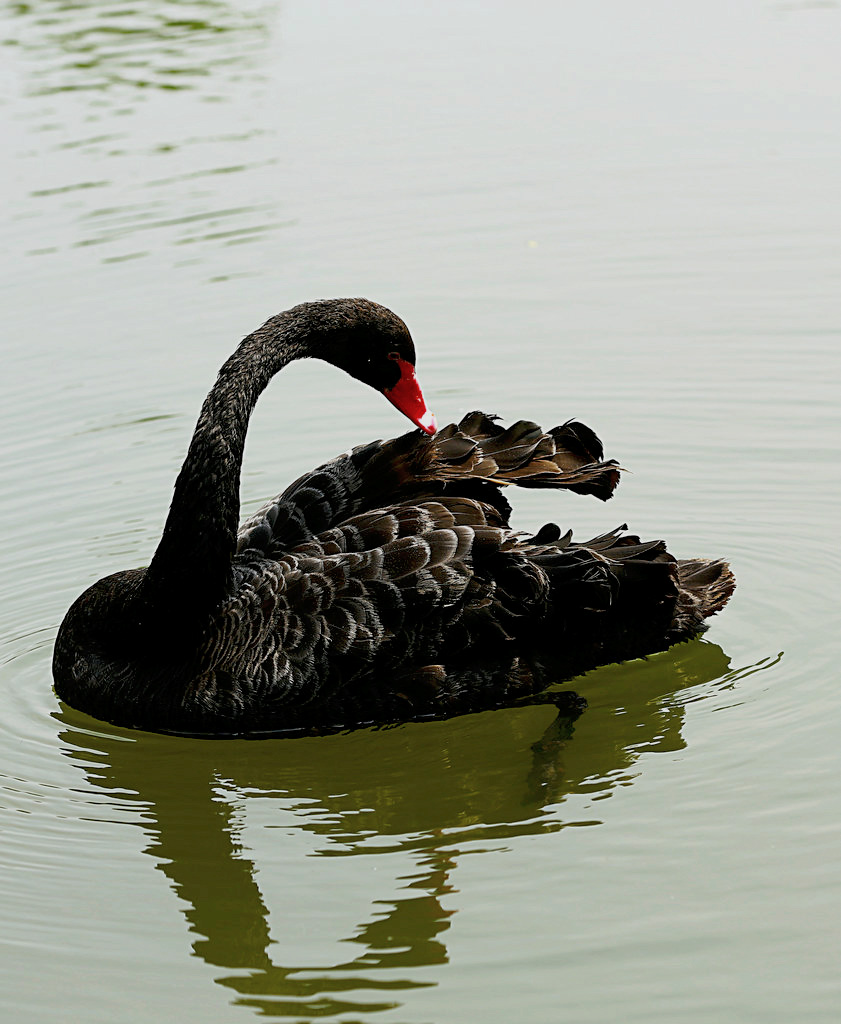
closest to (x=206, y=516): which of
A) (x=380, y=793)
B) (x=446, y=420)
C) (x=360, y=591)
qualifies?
(x=360, y=591)

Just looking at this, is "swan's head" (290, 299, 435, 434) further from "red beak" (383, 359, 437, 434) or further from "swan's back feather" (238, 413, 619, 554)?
"swan's back feather" (238, 413, 619, 554)

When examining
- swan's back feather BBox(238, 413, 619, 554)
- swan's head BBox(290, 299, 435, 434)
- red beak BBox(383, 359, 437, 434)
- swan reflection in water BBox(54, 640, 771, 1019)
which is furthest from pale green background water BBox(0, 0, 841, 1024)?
swan's head BBox(290, 299, 435, 434)

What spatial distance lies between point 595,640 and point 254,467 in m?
2.95

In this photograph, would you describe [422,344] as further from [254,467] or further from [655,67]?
[655,67]

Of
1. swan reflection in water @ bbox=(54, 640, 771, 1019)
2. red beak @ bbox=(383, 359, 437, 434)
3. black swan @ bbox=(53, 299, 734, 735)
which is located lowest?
swan reflection in water @ bbox=(54, 640, 771, 1019)

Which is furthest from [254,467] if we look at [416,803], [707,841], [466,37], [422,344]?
[466,37]

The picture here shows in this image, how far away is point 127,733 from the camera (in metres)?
6.27

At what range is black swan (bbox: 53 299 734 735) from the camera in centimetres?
597

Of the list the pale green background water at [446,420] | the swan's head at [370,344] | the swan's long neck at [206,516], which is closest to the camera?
the pale green background water at [446,420]

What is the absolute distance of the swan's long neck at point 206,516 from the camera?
240 inches

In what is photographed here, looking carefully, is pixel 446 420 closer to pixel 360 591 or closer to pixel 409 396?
pixel 409 396

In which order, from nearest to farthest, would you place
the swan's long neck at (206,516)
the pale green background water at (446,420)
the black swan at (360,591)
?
1. the pale green background water at (446,420)
2. the black swan at (360,591)
3. the swan's long neck at (206,516)

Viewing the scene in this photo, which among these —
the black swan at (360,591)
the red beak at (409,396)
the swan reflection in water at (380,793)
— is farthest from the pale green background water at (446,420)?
the red beak at (409,396)

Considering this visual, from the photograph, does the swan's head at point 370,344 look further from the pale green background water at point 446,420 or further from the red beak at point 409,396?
the pale green background water at point 446,420
